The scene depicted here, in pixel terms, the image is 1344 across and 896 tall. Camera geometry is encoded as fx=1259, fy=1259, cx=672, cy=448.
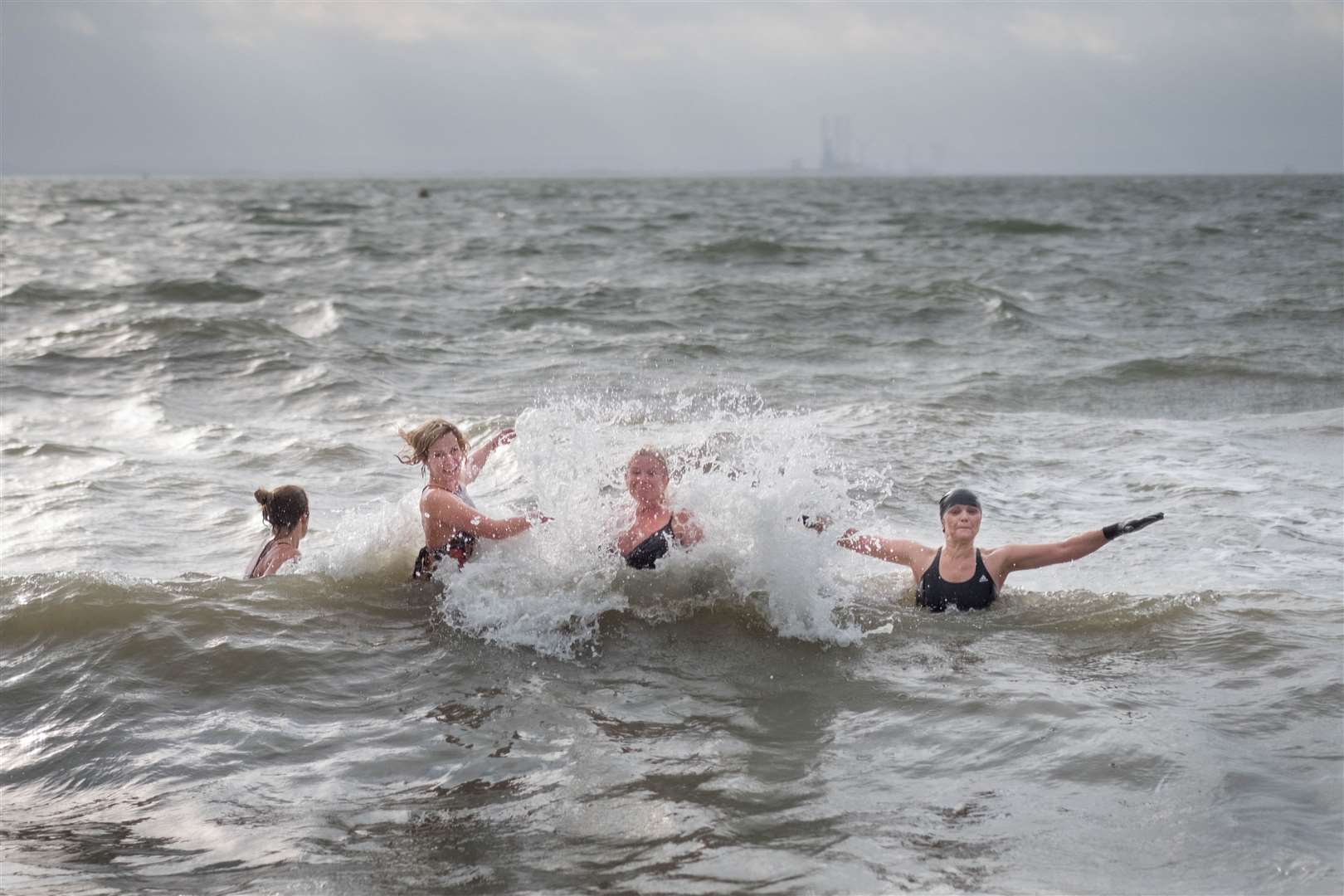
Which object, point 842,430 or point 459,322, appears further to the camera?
point 459,322

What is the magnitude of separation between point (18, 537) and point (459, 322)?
447 inches

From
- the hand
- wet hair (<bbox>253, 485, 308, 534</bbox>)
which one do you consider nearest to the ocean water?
the hand

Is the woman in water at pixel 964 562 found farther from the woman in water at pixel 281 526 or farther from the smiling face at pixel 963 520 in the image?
the woman in water at pixel 281 526

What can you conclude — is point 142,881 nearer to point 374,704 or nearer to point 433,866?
point 433,866

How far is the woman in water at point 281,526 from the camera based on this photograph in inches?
304

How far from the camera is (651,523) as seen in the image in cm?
747

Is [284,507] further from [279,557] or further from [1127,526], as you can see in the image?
[1127,526]

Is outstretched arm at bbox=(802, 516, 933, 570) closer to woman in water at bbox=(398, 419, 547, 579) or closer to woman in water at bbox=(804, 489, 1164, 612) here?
woman in water at bbox=(804, 489, 1164, 612)

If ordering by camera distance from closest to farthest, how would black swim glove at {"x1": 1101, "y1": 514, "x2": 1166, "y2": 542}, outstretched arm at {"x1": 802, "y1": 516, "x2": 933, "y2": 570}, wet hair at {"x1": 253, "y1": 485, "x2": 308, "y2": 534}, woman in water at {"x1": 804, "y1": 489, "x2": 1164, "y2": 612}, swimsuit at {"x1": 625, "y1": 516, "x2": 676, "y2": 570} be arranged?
black swim glove at {"x1": 1101, "y1": 514, "x2": 1166, "y2": 542}, woman in water at {"x1": 804, "y1": 489, "x2": 1164, "y2": 612}, swimsuit at {"x1": 625, "y1": 516, "x2": 676, "y2": 570}, outstretched arm at {"x1": 802, "y1": 516, "x2": 933, "y2": 570}, wet hair at {"x1": 253, "y1": 485, "x2": 308, "y2": 534}

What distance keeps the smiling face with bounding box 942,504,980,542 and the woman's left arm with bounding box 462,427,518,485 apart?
9.14 feet

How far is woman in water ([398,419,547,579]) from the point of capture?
23.6ft

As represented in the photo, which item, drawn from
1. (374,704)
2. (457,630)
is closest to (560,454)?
(457,630)

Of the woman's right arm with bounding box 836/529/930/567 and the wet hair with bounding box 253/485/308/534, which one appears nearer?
the woman's right arm with bounding box 836/529/930/567

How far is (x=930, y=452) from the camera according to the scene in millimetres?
11430
